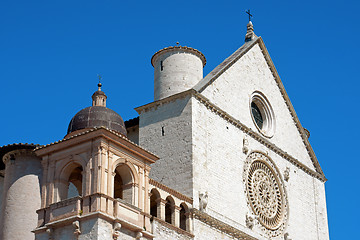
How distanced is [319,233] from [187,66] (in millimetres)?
10550

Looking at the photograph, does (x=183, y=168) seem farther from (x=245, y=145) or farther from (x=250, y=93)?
(x=250, y=93)

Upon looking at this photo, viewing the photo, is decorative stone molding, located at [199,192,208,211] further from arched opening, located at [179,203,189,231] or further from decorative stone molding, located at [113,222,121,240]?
decorative stone molding, located at [113,222,121,240]

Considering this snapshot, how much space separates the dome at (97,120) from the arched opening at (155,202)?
2827mm

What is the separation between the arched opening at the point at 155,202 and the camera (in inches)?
953

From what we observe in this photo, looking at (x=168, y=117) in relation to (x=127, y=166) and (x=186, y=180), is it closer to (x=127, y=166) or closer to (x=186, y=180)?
(x=186, y=180)

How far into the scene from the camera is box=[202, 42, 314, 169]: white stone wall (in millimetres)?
29453

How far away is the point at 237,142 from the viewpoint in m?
29.3

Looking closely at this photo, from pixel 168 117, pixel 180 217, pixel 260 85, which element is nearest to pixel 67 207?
pixel 180 217

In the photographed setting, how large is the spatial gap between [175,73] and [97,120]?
448 cm

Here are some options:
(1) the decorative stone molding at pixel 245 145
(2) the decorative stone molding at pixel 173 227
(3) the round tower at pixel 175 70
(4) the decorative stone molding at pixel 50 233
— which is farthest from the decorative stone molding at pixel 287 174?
(4) the decorative stone molding at pixel 50 233

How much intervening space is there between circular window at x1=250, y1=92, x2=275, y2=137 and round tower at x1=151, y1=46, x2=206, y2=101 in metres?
3.68

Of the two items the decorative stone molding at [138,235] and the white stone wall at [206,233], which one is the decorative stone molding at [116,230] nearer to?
the decorative stone molding at [138,235]

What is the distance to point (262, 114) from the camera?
32.7m

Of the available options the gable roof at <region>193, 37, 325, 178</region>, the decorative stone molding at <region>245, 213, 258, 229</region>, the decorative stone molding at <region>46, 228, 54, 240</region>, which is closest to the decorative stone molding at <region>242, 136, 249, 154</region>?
the decorative stone molding at <region>245, 213, 258, 229</region>
